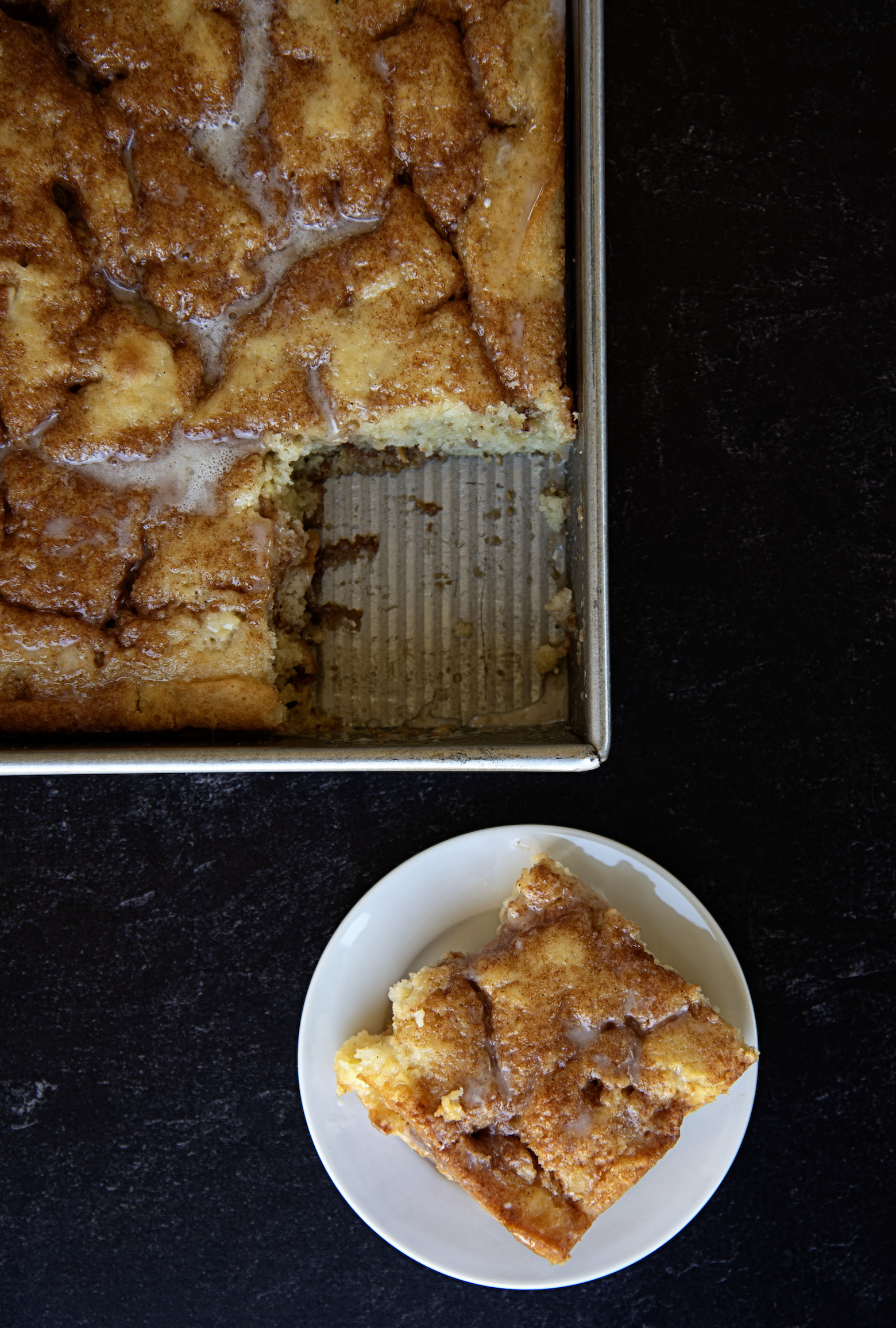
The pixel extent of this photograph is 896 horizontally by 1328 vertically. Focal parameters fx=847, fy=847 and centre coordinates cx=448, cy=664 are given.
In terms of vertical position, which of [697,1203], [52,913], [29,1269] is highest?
[52,913]

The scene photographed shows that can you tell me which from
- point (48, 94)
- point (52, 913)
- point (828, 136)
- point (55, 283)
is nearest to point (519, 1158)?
point (52, 913)

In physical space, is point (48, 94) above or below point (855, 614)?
above

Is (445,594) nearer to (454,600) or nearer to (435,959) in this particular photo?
(454,600)

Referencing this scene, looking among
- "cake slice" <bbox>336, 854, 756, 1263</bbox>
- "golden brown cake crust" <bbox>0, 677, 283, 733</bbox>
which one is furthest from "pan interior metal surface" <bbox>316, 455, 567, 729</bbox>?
"cake slice" <bbox>336, 854, 756, 1263</bbox>

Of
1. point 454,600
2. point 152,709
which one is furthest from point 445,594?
point 152,709

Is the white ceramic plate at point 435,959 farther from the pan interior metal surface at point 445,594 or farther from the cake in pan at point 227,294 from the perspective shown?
the cake in pan at point 227,294

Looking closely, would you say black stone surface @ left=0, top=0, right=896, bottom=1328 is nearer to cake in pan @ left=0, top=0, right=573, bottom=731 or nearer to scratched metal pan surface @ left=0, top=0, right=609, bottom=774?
scratched metal pan surface @ left=0, top=0, right=609, bottom=774

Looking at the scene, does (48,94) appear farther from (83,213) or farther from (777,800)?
(777,800)

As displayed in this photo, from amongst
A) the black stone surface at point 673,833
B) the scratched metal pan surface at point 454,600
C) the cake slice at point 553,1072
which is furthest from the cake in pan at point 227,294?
the cake slice at point 553,1072
